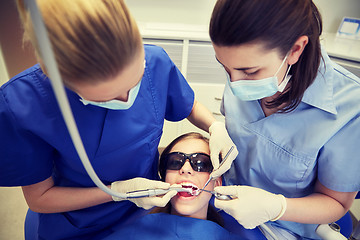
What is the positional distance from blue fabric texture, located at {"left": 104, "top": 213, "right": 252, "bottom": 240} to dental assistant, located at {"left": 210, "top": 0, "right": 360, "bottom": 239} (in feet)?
0.60

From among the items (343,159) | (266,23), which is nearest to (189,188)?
(343,159)

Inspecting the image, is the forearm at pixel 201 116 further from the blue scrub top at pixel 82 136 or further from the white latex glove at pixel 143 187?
the white latex glove at pixel 143 187

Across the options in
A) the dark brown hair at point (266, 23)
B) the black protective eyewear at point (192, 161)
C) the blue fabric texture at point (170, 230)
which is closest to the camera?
the dark brown hair at point (266, 23)

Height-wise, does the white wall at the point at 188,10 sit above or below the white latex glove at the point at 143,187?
above

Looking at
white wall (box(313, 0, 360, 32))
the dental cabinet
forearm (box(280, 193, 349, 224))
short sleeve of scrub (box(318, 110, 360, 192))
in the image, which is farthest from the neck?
white wall (box(313, 0, 360, 32))

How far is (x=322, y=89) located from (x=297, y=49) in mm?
202

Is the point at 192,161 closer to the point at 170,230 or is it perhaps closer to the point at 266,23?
the point at 170,230

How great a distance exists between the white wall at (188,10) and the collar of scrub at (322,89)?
171 centimetres

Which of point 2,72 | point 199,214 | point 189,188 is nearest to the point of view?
point 189,188

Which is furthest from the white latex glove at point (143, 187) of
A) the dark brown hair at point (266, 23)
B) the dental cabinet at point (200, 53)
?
the dental cabinet at point (200, 53)

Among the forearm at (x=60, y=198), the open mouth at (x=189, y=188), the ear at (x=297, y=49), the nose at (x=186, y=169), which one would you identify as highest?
the ear at (x=297, y=49)

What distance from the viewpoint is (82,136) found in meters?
0.82

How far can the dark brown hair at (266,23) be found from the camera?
670mm

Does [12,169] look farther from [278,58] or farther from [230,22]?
[278,58]
